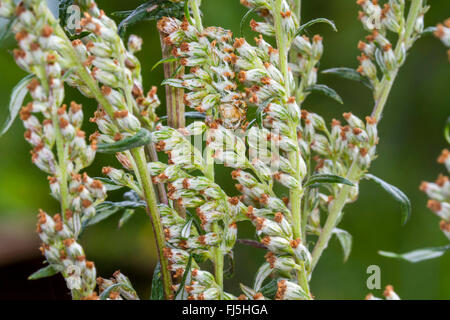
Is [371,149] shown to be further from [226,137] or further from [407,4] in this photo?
[407,4]

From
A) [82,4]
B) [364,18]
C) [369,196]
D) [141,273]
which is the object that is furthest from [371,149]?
[141,273]

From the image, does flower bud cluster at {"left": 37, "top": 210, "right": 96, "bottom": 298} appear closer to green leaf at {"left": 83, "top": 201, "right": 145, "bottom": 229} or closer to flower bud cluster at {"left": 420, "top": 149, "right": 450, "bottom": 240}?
green leaf at {"left": 83, "top": 201, "right": 145, "bottom": 229}

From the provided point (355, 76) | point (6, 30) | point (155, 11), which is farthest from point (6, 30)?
point (355, 76)

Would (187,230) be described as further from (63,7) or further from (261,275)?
(63,7)

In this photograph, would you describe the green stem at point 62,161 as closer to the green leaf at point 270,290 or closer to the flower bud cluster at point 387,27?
the green leaf at point 270,290

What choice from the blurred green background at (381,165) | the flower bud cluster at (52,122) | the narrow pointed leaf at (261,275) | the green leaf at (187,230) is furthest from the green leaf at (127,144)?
the blurred green background at (381,165)
